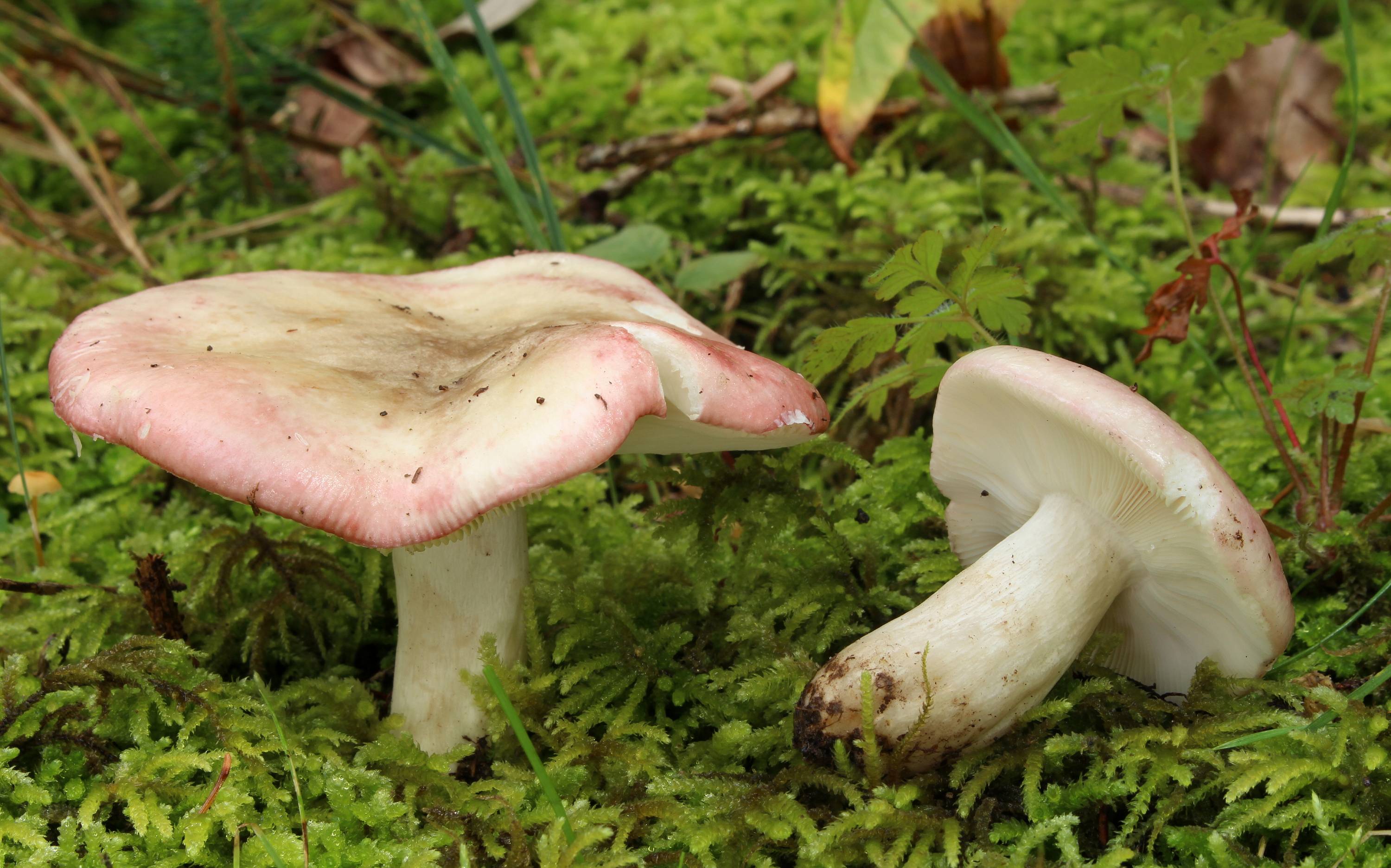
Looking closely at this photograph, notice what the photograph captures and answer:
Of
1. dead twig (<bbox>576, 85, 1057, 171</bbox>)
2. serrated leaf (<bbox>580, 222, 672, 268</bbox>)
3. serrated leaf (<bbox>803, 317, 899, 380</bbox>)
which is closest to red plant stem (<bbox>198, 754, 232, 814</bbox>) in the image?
serrated leaf (<bbox>803, 317, 899, 380</bbox>)

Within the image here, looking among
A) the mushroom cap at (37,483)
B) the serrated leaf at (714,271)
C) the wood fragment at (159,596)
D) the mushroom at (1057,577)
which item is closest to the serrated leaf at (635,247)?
the serrated leaf at (714,271)

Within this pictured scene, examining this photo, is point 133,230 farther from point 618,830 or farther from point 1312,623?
point 1312,623

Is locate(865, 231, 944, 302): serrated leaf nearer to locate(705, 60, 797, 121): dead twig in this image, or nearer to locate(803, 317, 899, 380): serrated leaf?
locate(803, 317, 899, 380): serrated leaf

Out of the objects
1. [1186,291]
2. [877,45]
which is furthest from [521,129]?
[1186,291]

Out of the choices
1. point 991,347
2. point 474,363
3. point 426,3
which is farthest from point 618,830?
point 426,3

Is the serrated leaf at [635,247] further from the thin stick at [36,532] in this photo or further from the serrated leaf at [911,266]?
the thin stick at [36,532]
